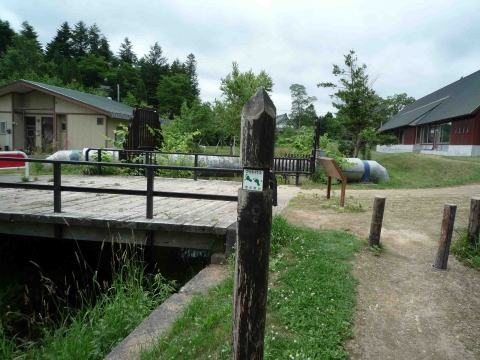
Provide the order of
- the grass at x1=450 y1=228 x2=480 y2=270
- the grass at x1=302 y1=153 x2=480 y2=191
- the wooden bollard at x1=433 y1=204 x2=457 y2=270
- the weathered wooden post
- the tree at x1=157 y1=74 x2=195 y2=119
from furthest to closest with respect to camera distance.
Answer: the tree at x1=157 y1=74 x2=195 y2=119 < the grass at x1=302 y1=153 x2=480 y2=191 < the grass at x1=450 y1=228 x2=480 y2=270 < the wooden bollard at x1=433 y1=204 x2=457 y2=270 < the weathered wooden post

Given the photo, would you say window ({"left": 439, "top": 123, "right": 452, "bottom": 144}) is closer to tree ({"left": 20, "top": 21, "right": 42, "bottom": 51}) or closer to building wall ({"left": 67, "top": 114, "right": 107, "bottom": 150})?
building wall ({"left": 67, "top": 114, "right": 107, "bottom": 150})

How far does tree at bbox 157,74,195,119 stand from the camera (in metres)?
56.6

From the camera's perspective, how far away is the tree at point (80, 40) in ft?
229

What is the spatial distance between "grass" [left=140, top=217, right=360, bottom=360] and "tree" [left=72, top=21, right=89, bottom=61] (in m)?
74.9

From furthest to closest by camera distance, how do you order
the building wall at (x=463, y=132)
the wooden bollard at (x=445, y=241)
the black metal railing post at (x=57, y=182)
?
the building wall at (x=463, y=132) → the black metal railing post at (x=57, y=182) → the wooden bollard at (x=445, y=241)

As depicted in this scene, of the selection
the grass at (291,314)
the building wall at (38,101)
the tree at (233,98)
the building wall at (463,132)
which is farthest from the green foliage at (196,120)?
the grass at (291,314)

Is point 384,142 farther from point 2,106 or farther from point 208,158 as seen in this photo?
point 2,106

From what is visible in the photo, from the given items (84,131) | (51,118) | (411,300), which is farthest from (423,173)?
(51,118)

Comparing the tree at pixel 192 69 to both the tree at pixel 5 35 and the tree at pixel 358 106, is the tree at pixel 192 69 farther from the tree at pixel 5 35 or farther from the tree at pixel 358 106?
the tree at pixel 358 106

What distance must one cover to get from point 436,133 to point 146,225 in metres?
29.3

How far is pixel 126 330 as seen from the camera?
3.62 meters

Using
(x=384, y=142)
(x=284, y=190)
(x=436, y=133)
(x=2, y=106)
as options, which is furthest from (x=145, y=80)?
(x=284, y=190)

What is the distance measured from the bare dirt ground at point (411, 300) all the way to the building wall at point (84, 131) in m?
19.7

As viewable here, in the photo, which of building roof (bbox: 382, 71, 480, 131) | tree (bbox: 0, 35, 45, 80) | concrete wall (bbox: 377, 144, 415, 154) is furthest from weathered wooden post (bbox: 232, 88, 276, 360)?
tree (bbox: 0, 35, 45, 80)
